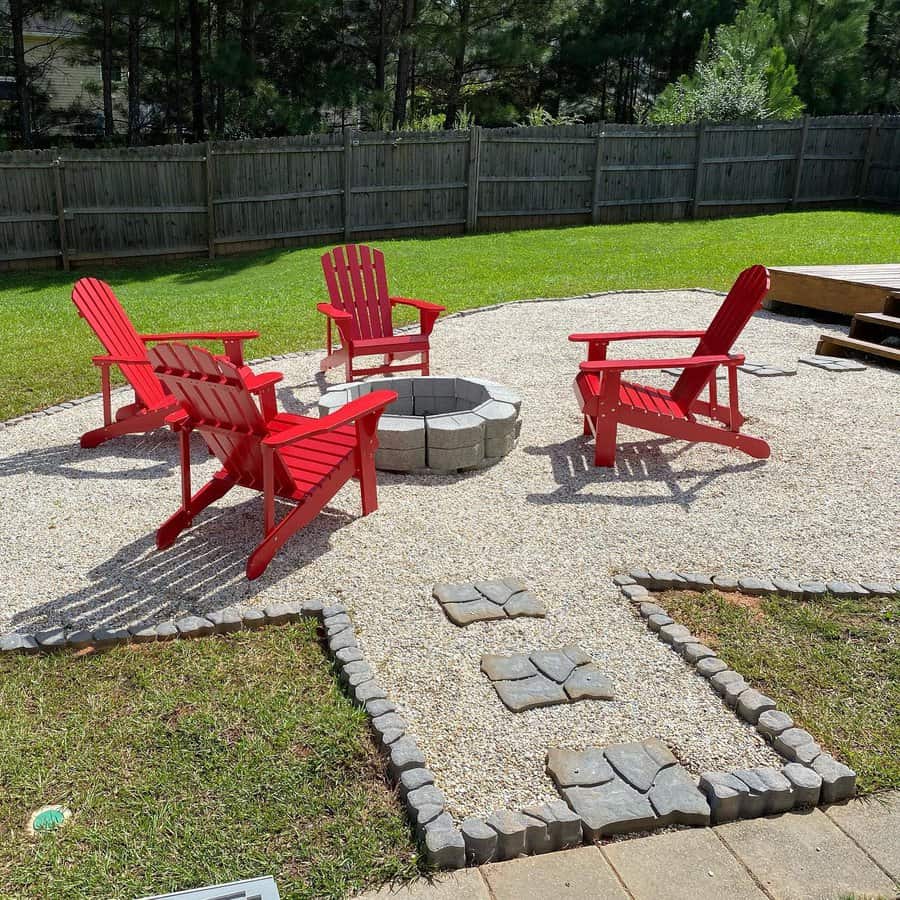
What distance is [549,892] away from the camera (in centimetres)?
215

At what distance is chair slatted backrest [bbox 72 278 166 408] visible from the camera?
16.7 ft

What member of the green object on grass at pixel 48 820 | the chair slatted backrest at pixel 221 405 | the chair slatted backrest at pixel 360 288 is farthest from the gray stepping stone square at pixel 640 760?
the chair slatted backrest at pixel 360 288

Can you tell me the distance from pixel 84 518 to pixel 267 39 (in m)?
17.5

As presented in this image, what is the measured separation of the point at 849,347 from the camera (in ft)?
24.6

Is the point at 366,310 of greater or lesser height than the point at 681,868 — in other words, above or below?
above

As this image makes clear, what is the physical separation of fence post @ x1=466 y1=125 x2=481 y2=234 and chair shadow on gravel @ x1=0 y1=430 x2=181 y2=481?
10.2 m

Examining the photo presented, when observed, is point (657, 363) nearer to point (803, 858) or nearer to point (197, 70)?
point (803, 858)

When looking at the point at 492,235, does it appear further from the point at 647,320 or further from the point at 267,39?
the point at 267,39

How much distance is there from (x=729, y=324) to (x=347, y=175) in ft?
31.8

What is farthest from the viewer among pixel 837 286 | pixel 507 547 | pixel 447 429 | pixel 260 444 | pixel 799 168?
pixel 799 168

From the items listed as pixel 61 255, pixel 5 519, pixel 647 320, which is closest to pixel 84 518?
pixel 5 519

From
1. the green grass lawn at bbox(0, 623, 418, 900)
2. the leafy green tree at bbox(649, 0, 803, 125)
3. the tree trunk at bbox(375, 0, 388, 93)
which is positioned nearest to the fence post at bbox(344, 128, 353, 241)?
the tree trunk at bbox(375, 0, 388, 93)

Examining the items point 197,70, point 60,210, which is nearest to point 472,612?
point 60,210

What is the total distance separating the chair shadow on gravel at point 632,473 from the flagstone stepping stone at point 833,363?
2.46 meters
